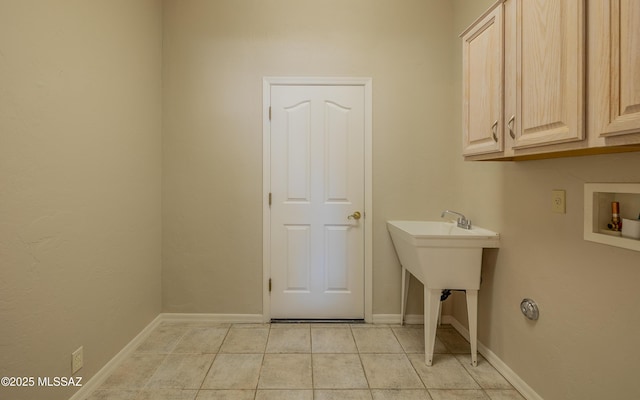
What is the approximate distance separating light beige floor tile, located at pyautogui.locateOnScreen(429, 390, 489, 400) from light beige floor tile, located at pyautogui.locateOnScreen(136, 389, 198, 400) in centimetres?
138

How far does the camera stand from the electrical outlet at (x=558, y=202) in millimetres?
1493

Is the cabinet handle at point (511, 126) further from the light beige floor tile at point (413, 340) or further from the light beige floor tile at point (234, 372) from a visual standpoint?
the light beige floor tile at point (234, 372)

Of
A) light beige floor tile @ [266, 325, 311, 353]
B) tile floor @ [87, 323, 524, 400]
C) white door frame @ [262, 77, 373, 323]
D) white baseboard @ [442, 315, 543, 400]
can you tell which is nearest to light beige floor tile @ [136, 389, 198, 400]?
tile floor @ [87, 323, 524, 400]

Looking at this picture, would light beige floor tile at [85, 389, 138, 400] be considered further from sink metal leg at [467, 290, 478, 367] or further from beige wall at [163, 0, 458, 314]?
sink metal leg at [467, 290, 478, 367]

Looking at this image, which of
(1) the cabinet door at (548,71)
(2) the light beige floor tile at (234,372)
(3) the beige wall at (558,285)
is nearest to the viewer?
(1) the cabinet door at (548,71)

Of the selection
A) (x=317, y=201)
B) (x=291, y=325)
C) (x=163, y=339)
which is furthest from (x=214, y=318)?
(x=317, y=201)

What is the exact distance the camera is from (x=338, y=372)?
1934mm

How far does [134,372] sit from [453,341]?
7.45 feet

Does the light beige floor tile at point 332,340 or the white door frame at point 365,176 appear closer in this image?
the light beige floor tile at point 332,340

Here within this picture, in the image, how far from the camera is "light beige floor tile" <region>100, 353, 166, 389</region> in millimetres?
1816

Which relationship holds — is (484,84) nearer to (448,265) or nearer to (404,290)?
(448,265)

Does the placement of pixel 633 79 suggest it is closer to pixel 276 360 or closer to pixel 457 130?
pixel 457 130

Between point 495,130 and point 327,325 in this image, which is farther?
point 327,325

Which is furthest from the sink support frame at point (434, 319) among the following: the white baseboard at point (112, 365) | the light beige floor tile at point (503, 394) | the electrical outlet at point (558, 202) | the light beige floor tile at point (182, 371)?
the white baseboard at point (112, 365)
